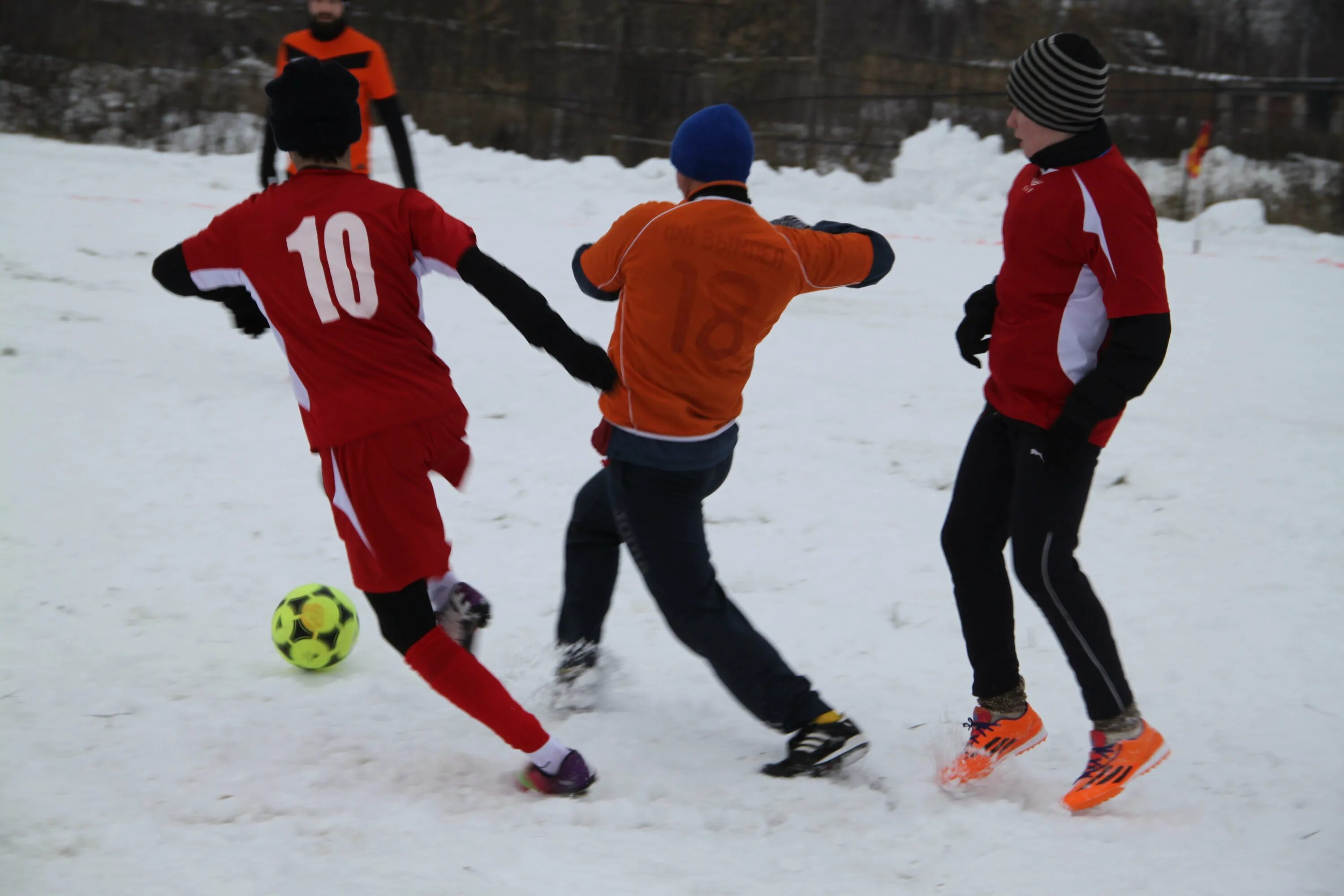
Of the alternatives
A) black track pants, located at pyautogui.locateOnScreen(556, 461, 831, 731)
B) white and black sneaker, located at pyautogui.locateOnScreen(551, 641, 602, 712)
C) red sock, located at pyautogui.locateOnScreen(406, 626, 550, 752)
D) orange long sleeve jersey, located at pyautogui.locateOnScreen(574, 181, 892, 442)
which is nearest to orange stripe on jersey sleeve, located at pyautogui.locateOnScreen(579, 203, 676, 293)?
orange long sleeve jersey, located at pyautogui.locateOnScreen(574, 181, 892, 442)

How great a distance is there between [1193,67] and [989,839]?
1670 centimetres

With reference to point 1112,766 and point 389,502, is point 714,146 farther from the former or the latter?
point 1112,766

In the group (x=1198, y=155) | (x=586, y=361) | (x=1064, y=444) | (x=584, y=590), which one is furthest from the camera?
(x=1198, y=155)

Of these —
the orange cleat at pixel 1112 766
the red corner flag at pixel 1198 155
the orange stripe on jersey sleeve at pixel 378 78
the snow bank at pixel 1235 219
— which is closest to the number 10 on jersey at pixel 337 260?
the orange cleat at pixel 1112 766

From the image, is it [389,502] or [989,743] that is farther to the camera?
[989,743]

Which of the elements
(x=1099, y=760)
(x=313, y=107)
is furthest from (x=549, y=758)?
(x=313, y=107)

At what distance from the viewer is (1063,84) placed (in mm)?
2760

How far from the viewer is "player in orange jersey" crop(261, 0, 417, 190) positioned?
226 inches

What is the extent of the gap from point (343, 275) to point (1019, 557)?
184 cm

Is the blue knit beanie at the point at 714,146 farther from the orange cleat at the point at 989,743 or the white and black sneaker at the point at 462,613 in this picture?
the orange cleat at the point at 989,743

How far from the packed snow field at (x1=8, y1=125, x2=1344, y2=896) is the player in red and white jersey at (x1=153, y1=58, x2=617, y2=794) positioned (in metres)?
0.40

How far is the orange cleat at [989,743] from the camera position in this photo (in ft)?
10.2

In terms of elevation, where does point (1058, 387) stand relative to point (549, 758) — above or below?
above

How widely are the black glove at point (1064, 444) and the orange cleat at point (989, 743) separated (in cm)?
78
